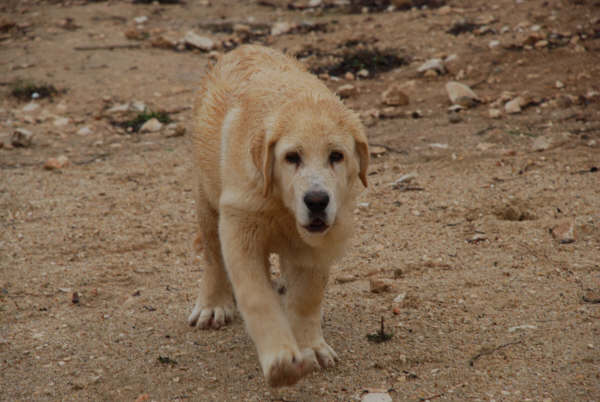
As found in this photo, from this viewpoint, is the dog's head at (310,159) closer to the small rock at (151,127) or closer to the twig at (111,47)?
the small rock at (151,127)

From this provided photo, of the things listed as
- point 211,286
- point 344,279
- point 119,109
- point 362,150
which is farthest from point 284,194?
point 119,109

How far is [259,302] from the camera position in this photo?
3.81 metres

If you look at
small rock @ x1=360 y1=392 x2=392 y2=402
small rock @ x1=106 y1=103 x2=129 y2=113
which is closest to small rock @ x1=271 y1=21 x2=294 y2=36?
small rock @ x1=106 y1=103 x2=129 y2=113

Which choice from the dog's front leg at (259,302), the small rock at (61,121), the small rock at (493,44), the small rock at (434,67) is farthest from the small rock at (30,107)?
the dog's front leg at (259,302)

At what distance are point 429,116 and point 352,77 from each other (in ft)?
6.40

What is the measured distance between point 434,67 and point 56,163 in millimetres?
5559

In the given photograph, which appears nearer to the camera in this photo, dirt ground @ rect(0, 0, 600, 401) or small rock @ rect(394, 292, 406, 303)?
A: dirt ground @ rect(0, 0, 600, 401)

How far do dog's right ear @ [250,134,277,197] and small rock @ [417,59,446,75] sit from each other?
6920mm

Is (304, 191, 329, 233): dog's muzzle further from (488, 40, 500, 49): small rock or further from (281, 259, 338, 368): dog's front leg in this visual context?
(488, 40, 500, 49): small rock

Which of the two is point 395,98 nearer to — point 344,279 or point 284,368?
point 344,279

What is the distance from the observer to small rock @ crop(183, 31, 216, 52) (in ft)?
40.5

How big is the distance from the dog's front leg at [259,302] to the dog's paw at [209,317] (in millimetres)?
1013

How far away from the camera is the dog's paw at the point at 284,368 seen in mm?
3576

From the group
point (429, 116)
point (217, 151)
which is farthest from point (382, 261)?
point (429, 116)
